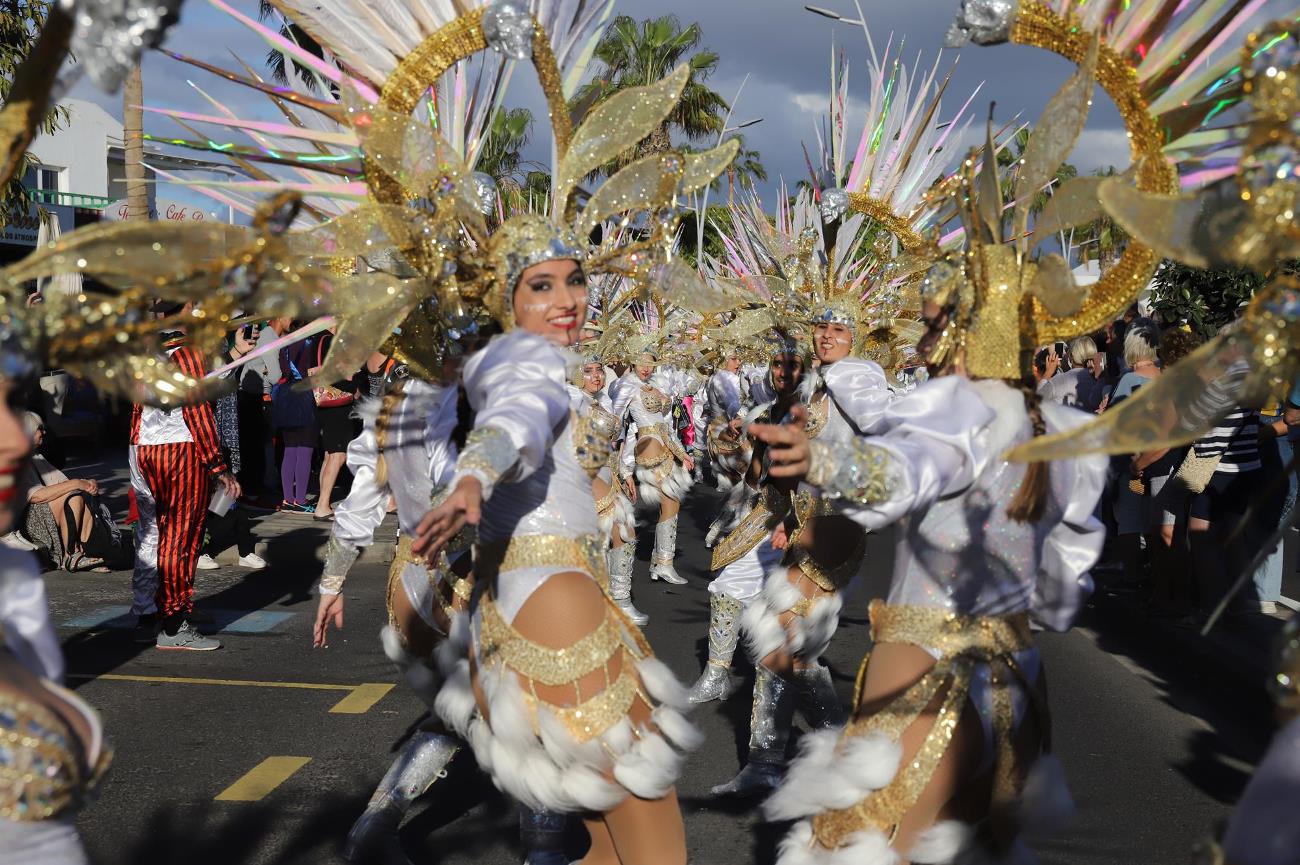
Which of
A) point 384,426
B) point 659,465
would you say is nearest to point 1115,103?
point 384,426

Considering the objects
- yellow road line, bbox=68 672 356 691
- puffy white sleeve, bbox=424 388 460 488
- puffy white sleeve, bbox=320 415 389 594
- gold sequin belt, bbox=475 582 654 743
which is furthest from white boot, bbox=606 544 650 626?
gold sequin belt, bbox=475 582 654 743

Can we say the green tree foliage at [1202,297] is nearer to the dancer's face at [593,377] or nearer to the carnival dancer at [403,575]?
the dancer's face at [593,377]

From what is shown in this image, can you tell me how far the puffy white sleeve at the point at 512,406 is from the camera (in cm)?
261

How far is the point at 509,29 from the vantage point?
3568mm

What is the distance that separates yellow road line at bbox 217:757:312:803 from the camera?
468 cm

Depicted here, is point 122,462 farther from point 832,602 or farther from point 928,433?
point 928,433

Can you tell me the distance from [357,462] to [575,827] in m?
1.60

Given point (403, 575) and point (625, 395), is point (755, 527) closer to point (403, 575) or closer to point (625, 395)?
point (403, 575)

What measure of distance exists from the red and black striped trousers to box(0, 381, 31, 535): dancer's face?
16.6ft

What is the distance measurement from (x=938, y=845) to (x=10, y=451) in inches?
78.5

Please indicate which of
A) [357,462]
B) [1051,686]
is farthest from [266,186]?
[1051,686]

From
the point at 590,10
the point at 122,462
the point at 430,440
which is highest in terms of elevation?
the point at 590,10

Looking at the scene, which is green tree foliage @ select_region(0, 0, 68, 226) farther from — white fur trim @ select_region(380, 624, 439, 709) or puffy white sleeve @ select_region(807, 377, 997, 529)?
puffy white sleeve @ select_region(807, 377, 997, 529)

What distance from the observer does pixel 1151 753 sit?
555cm
